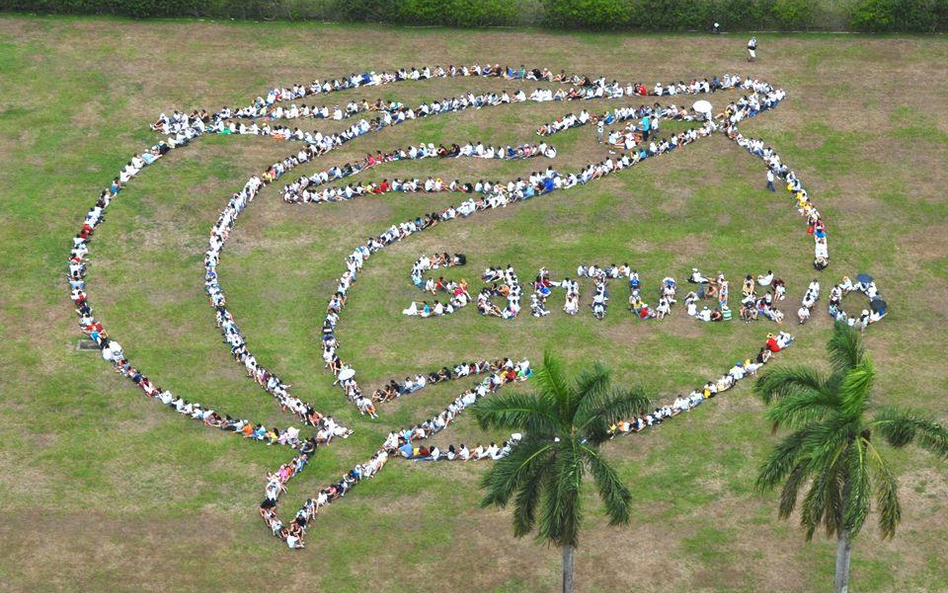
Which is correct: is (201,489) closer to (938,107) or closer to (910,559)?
(910,559)

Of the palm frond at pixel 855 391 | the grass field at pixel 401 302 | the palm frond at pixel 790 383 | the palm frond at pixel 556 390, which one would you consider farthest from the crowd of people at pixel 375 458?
the palm frond at pixel 855 391

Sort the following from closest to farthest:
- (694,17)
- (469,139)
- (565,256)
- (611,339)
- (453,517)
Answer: (453,517) < (611,339) < (565,256) < (469,139) < (694,17)

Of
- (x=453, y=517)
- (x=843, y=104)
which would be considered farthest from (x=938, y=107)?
(x=453, y=517)

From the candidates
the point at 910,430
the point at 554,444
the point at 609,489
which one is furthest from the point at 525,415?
the point at 910,430

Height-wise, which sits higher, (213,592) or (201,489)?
(201,489)

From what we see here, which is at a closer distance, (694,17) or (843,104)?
(843,104)

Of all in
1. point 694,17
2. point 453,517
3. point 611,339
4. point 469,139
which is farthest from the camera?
point 694,17

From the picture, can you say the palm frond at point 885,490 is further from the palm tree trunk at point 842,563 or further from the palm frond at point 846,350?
the palm frond at point 846,350
